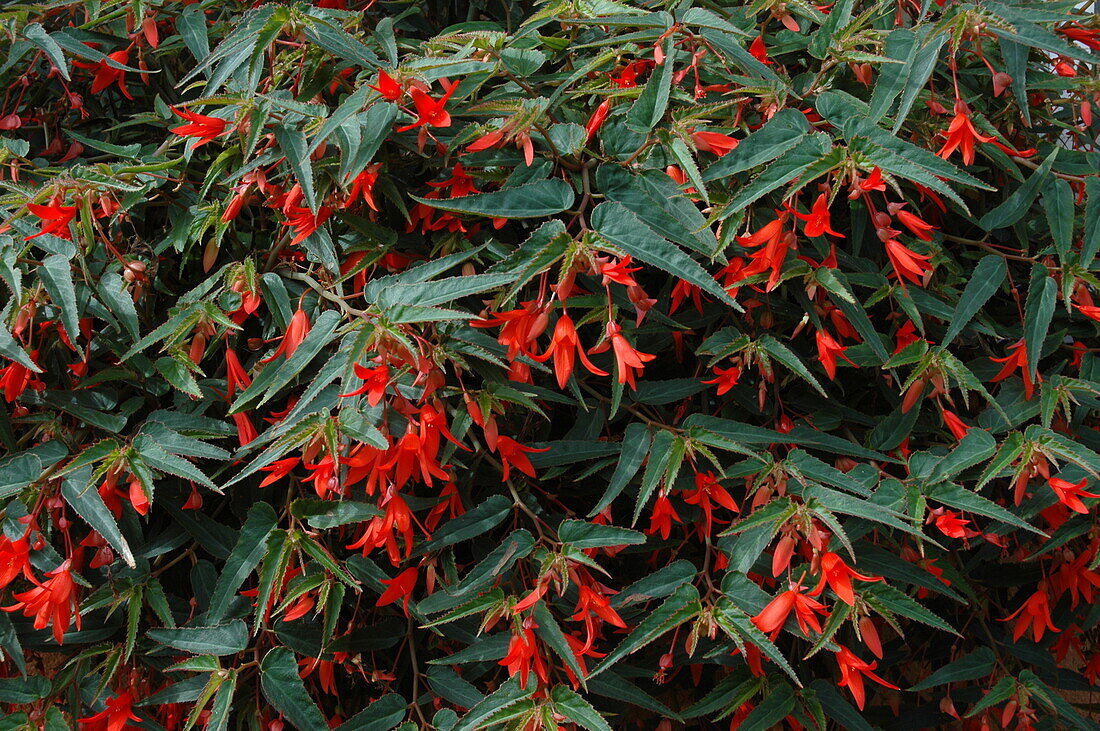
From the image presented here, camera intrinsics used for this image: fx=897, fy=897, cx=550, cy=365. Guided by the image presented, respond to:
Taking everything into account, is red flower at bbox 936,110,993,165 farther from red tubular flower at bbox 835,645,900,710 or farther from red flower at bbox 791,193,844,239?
red tubular flower at bbox 835,645,900,710

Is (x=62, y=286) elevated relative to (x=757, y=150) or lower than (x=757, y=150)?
lower

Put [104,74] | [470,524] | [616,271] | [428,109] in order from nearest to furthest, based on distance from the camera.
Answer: [616,271] → [428,109] → [470,524] → [104,74]

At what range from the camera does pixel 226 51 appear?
1045 millimetres

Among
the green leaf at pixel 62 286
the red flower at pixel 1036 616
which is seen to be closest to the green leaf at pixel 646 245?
the green leaf at pixel 62 286

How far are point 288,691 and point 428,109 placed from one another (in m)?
0.69

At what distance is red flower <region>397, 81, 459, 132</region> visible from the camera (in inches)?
37.4

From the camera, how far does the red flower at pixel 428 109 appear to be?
37.4 inches

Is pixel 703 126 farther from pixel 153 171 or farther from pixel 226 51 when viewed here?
pixel 153 171

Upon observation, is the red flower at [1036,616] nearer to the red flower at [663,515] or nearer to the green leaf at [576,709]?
the red flower at [663,515]

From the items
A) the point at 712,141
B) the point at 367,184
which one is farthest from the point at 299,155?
the point at 712,141

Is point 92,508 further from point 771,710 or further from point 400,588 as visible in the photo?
point 771,710

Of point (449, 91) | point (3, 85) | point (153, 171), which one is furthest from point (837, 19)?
point (3, 85)

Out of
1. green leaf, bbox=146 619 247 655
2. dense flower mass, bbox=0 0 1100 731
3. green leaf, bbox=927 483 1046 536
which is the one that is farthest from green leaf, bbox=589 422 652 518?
green leaf, bbox=146 619 247 655

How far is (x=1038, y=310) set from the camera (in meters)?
1.11
